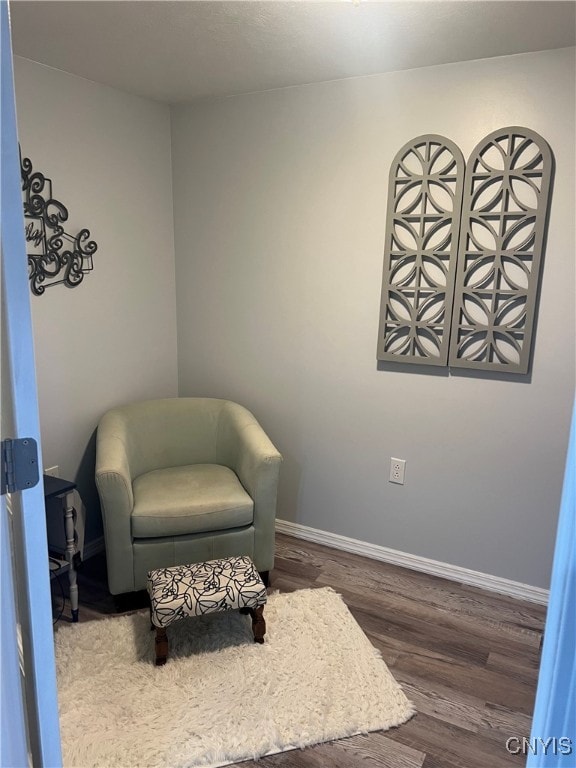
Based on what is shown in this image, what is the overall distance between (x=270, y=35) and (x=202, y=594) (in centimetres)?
212

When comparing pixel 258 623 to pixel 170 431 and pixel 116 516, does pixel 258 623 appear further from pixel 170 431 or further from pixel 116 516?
pixel 170 431

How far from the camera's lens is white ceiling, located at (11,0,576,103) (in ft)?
6.10

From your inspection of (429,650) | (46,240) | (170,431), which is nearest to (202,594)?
(429,650)

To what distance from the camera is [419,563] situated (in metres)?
2.82

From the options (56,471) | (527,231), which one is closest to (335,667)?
(56,471)

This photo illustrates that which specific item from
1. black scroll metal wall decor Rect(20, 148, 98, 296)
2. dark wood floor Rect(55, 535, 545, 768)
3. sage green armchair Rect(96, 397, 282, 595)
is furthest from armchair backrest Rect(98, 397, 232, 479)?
black scroll metal wall decor Rect(20, 148, 98, 296)

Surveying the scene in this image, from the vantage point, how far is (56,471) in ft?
8.91

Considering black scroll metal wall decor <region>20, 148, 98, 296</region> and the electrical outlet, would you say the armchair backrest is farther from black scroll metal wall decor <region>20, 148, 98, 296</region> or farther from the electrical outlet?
the electrical outlet

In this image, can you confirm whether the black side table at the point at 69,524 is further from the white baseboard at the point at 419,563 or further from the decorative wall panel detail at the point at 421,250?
the decorative wall panel detail at the point at 421,250

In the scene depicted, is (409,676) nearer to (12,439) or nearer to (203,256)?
(12,439)

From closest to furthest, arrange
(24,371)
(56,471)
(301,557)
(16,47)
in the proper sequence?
(24,371) → (16,47) → (56,471) → (301,557)

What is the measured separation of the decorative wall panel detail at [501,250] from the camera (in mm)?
2283

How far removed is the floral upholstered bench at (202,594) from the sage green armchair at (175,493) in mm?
207

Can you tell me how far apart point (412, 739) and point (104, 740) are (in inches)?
39.0
